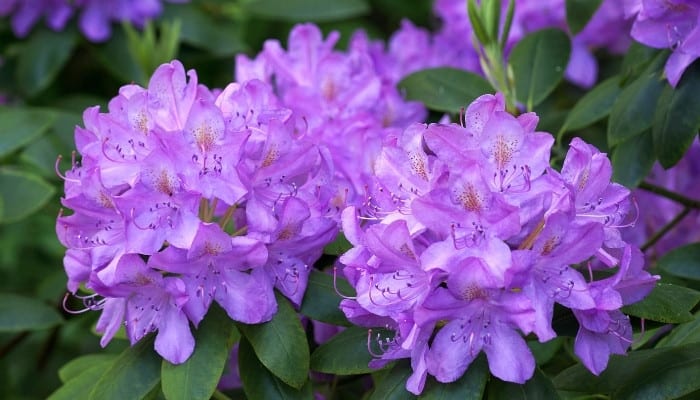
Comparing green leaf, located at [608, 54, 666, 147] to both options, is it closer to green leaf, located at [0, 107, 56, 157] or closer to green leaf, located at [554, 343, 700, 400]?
green leaf, located at [554, 343, 700, 400]

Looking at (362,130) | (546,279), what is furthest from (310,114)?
(546,279)

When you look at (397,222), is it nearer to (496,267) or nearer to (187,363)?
(496,267)

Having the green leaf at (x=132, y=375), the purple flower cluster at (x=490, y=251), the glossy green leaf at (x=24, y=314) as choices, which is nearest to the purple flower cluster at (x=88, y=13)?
the glossy green leaf at (x=24, y=314)

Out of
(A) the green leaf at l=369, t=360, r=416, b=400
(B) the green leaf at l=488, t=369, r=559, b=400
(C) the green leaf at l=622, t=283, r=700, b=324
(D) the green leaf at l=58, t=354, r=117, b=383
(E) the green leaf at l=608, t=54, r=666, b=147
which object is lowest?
(D) the green leaf at l=58, t=354, r=117, b=383

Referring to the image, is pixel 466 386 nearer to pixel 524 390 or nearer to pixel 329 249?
pixel 524 390

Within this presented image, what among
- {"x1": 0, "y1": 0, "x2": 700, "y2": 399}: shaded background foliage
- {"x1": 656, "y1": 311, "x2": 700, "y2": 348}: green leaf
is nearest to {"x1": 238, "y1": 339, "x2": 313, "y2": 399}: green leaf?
{"x1": 0, "y1": 0, "x2": 700, "y2": 399}: shaded background foliage

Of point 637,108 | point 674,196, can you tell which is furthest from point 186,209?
point 674,196
